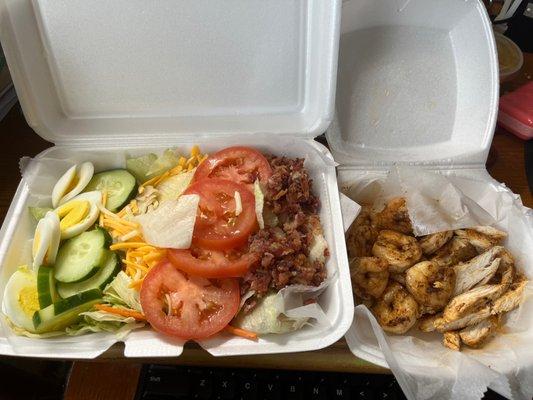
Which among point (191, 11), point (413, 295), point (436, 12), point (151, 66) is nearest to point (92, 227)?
point (151, 66)

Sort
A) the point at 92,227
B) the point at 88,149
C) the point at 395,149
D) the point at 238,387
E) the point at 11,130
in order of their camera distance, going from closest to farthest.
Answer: the point at 238,387 → the point at 92,227 → the point at 88,149 → the point at 395,149 → the point at 11,130

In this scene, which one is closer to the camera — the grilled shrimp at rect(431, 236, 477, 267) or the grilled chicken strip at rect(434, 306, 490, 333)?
the grilled chicken strip at rect(434, 306, 490, 333)

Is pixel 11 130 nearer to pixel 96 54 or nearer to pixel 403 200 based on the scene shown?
pixel 96 54

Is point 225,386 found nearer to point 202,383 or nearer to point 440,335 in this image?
point 202,383

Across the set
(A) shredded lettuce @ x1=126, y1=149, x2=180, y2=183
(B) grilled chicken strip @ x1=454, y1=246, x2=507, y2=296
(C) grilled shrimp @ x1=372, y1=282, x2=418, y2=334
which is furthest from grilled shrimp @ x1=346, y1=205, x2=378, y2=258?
(A) shredded lettuce @ x1=126, y1=149, x2=180, y2=183

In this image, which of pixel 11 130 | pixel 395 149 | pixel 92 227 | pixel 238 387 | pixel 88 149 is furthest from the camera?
pixel 11 130

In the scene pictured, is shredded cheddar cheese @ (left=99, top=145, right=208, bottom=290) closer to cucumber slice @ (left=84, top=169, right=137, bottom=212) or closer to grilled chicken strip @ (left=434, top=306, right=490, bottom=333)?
cucumber slice @ (left=84, top=169, right=137, bottom=212)

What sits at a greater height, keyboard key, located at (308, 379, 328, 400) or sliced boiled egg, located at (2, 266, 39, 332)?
sliced boiled egg, located at (2, 266, 39, 332)
